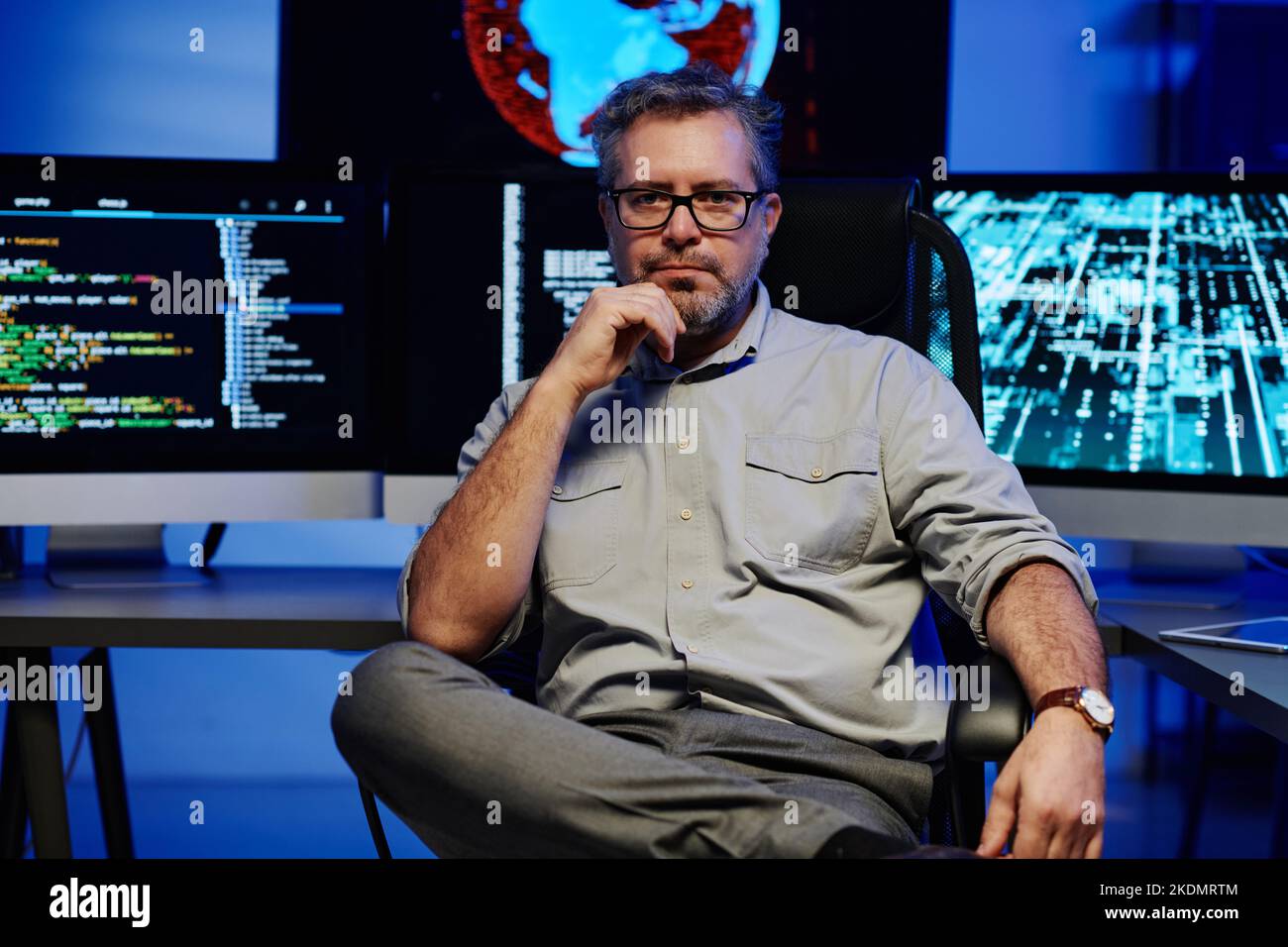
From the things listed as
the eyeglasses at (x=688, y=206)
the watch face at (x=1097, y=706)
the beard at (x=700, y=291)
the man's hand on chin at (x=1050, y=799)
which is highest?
the eyeglasses at (x=688, y=206)

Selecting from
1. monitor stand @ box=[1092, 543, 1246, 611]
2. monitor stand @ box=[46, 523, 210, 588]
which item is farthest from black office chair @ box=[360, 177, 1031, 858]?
monitor stand @ box=[46, 523, 210, 588]

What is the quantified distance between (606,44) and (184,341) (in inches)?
54.3

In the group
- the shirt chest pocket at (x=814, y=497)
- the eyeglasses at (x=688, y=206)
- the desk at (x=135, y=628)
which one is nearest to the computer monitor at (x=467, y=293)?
the desk at (x=135, y=628)

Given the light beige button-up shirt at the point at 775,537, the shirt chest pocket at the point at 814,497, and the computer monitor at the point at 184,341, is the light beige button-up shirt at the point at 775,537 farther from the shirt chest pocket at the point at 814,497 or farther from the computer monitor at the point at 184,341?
the computer monitor at the point at 184,341

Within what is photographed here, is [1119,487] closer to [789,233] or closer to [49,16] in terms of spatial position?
[789,233]

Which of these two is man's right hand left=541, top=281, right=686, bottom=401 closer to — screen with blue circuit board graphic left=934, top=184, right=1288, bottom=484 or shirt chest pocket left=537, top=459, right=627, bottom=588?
shirt chest pocket left=537, top=459, right=627, bottom=588

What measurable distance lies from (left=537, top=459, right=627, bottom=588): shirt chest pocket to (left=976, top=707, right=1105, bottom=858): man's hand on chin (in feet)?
1.81

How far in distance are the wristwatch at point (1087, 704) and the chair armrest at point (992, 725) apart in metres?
0.02

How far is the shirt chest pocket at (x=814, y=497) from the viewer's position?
58.6 inches

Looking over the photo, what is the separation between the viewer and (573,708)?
57.9 inches

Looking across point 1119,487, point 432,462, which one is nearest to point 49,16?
point 432,462

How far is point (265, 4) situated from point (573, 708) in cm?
210

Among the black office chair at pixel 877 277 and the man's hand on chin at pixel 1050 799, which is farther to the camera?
the black office chair at pixel 877 277
